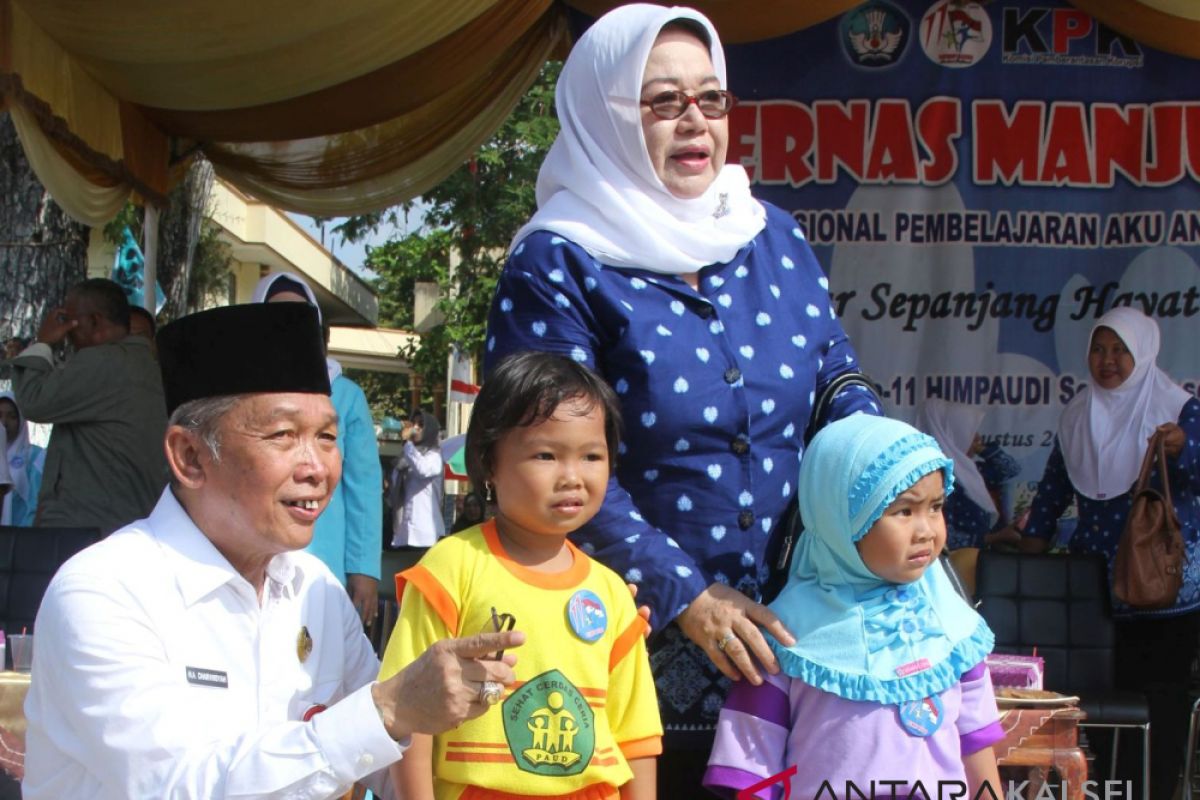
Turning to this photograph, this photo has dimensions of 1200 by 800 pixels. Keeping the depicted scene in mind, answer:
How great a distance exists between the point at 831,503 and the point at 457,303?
12484 millimetres

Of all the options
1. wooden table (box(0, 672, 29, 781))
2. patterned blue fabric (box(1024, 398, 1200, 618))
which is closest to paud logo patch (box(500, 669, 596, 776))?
wooden table (box(0, 672, 29, 781))

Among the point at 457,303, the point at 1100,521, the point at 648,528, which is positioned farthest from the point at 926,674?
the point at 457,303

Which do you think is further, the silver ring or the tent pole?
the tent pole

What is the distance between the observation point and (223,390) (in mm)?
2033

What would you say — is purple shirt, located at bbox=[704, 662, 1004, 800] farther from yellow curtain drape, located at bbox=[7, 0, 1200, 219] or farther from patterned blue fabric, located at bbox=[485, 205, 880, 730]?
yellow curtain drape, located at bbox=[7, 0, 1200, 219]

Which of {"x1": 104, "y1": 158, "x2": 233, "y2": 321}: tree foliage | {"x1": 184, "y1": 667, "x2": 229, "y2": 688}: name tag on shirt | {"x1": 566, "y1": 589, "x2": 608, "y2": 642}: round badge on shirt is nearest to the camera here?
{"x1": 184, "y1": 667, "x2": 229, "y2": 688}: name tag on shirt

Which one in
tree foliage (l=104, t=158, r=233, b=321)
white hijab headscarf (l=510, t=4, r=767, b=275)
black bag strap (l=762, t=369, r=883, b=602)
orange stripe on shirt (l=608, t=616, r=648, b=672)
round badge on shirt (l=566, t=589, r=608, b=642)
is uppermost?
tree foliage (l=104, t=158, r=233, b=321)

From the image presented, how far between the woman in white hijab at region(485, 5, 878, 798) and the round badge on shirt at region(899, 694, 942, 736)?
239 mm

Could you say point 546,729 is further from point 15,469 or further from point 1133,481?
point 15,469

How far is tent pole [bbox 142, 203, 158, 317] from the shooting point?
694 centimetres

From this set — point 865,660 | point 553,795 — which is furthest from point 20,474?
point 865,660

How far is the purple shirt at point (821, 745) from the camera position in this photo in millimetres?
2260

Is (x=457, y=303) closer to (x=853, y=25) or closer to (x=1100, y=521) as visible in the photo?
(x=853, y=25)

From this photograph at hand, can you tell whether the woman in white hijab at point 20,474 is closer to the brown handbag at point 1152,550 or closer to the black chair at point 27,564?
the black chair at point 27,564
